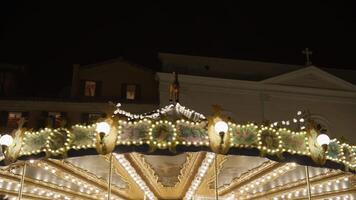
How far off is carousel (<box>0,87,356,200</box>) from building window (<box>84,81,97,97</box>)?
13.5 meters

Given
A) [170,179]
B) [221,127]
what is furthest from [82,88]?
[221,127]

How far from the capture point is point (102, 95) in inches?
1149

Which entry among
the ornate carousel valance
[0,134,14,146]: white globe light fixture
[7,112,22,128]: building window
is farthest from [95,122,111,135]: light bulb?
[7,112,22,128]: building window

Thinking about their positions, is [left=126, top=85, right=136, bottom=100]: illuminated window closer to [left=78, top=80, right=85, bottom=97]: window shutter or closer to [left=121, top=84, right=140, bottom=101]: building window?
[left=121, top=84, right=140, bottom=101]: building window

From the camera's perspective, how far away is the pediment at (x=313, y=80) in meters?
29.5

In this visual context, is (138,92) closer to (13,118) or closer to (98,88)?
(98,88)

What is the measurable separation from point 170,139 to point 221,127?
1154 mm

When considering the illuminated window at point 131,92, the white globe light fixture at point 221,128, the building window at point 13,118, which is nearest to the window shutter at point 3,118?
the building window at point 13,118

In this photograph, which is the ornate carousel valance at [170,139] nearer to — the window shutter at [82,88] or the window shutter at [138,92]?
the window shutter at [82,88]

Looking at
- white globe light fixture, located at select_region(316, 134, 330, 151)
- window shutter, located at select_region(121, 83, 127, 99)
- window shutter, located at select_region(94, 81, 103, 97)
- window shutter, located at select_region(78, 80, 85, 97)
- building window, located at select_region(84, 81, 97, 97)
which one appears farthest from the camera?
window shutter, located at select_region(121, 83, 127, 99)

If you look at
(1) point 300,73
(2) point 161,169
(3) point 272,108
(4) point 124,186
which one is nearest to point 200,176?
(2) point 161,169

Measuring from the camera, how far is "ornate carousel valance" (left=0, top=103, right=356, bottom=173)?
1066 cm

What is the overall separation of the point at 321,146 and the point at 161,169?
4.82m

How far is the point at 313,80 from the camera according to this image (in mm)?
29891
